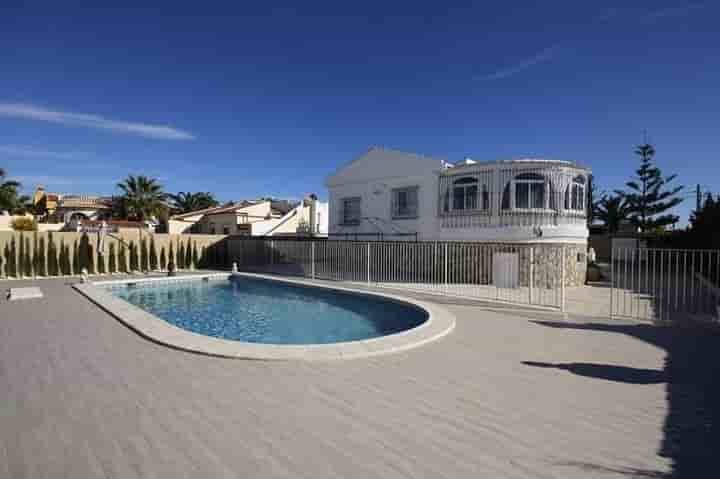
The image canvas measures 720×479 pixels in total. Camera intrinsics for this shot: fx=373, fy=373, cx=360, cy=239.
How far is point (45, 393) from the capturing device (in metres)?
4.23

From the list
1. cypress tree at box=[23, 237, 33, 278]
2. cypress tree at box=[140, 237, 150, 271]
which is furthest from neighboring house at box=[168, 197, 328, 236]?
cypress tree at box=[23, 237, 33, 278]

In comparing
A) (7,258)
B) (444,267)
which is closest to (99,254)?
(7,258)

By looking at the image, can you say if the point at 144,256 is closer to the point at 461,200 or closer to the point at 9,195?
the point at 461,200

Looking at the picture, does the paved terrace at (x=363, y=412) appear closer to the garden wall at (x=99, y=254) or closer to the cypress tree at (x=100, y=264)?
the garden wall at (x=99, y=254)

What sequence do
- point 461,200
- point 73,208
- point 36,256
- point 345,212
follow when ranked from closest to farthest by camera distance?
1. point 36,256
2. point 461,200
3. point 345,212
4. point 73,208

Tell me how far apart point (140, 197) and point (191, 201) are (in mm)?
10214

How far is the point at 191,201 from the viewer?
52.5 metres

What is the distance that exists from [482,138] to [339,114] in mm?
9792

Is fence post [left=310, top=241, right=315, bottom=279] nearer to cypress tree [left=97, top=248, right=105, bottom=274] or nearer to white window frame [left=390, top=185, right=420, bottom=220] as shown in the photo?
white window frame [left=390, top=185, right=420, bottom=220]

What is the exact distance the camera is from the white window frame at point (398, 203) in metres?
19.7

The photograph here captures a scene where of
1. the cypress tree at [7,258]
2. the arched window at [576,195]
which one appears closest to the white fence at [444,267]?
the arched window at [576,195]

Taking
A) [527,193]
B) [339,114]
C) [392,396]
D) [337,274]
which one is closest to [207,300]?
[337,274]

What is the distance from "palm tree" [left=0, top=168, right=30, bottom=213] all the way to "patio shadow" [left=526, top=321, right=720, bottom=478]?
162 feet

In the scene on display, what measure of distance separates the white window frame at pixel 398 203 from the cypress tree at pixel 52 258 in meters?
16.2
